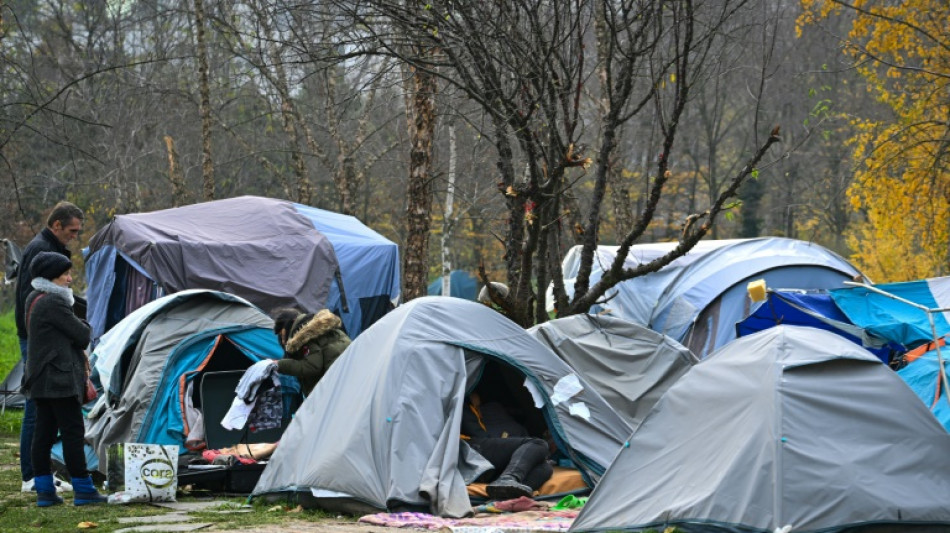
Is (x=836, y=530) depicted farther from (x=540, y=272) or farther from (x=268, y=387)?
(x=268, y=387)

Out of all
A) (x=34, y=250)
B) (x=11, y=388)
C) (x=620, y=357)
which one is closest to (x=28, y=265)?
(x=34, y=250)

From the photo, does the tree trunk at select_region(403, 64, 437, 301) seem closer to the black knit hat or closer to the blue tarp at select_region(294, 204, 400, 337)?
the blue tarp at select_region(294, 204, 400, 337)

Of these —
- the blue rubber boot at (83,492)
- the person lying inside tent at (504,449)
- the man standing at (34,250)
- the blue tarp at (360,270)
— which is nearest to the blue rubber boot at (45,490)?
the blue rubber boot at (83,492)

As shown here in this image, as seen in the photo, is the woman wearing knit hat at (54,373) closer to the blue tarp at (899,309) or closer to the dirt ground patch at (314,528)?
the dirt ground patch at (314,528)

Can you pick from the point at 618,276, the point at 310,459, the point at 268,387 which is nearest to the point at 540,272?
the point at 618,276

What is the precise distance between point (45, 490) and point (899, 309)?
7.90 metres

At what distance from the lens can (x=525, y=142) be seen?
870 centimetres

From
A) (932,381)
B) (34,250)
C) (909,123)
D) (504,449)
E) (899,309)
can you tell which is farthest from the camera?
(909,123)

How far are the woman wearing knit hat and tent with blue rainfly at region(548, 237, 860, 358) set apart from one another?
23.3 ft

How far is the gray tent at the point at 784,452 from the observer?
17.3 ft

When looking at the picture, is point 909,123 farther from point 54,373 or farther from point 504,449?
point 54,373

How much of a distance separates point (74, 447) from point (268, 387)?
2198 millimetres

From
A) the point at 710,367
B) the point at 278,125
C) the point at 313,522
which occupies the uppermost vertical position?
the point at 278,125

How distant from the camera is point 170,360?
901 centimetres
